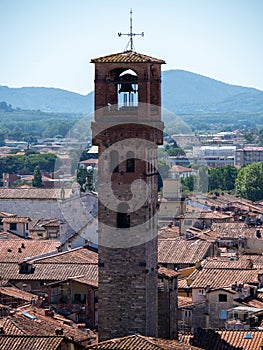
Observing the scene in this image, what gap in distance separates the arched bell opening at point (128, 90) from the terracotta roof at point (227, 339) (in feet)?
16.4

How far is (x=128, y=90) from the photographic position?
30.8 m

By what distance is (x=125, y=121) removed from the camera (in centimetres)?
3034

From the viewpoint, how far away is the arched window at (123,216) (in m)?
30.4

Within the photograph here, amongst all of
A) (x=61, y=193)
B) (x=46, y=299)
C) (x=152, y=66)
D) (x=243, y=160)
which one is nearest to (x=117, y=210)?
Answer: (x=152, y=66)

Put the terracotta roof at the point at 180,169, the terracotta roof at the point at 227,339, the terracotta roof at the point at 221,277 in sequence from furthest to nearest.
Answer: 1. the terracotta roof at the point at 180,169
2. the terracotta roof at the point at 221,277
3. the terracotta roof at the point at 227,339

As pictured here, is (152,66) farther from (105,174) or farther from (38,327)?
(38,327)

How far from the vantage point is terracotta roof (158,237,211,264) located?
151 ft

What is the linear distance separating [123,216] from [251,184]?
68.6 m

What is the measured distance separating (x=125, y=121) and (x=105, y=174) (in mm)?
1154

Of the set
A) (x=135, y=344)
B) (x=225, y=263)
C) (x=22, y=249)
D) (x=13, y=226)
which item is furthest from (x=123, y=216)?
(x=13, y=226)

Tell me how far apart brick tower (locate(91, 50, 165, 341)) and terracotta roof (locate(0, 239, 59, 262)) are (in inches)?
536

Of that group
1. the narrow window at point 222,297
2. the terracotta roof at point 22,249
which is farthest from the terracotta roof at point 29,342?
the terracotta roof at point 22,249

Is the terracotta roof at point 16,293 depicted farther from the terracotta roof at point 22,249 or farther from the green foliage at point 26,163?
the green foliage at point 26,163

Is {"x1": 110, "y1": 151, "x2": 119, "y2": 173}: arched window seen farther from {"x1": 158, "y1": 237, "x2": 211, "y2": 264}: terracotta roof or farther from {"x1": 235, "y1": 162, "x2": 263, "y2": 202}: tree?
{"x1": 235, "y1": 162, "x2": 263, "y2": 202}: tree
